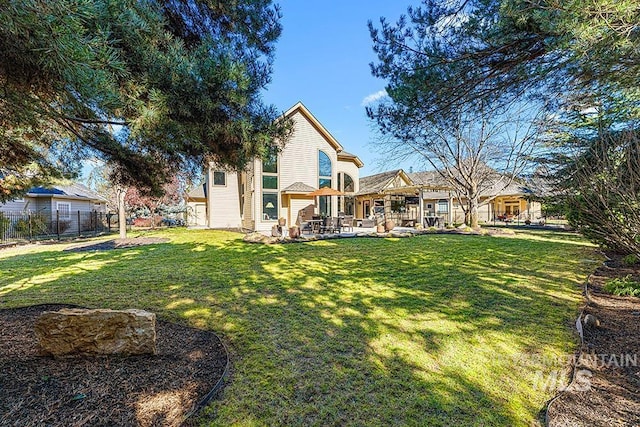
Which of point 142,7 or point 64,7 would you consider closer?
point 64,7

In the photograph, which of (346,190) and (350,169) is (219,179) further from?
(350,169)

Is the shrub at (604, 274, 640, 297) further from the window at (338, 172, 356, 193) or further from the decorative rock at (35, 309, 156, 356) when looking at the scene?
the window at (338, 172, 356, 193)

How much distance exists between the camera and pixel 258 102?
3.51m

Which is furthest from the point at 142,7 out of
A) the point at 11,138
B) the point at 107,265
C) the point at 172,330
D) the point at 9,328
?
the point at 107,265

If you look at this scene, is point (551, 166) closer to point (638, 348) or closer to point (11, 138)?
point (638, 348)

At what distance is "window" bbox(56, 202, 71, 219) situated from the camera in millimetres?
19059

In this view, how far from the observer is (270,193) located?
56.7 ft

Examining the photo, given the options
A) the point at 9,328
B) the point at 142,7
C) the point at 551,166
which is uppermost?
the point at 142,7

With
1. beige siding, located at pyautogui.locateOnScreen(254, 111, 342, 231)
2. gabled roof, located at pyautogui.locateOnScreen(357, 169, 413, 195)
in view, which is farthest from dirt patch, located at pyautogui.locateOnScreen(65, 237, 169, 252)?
gabled roof, located at pyautogui.locateOnScreen(357, 169, 413, 195)

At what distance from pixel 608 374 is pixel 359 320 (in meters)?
2.55

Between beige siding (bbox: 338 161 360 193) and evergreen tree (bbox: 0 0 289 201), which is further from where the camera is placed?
beige siding (bbox: 338 161 360 193)

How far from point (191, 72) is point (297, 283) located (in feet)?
14.1

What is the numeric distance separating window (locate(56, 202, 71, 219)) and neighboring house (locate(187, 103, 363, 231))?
9.43 meters

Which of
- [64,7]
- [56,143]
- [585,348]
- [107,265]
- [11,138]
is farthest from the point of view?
[107,265]
